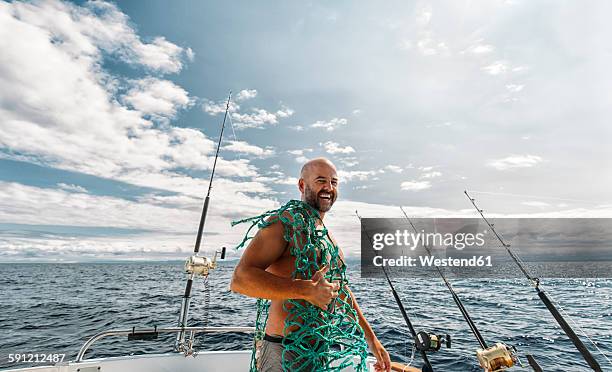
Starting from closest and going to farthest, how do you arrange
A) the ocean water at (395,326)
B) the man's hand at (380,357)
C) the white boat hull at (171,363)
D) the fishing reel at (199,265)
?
the man's hand at (380,357) < the white boat hull at (171,363) < the fishing reel at (199,265) < the ocean water at (395,326)

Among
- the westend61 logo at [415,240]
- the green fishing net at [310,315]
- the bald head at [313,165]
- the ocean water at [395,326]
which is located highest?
the westend61 logo at [415,240]

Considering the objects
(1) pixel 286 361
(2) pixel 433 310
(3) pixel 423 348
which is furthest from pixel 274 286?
(2) pixel 433 310

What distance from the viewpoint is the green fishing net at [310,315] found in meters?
1.65

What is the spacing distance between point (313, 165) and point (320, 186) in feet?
0.41

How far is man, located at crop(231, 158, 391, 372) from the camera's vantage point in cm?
142

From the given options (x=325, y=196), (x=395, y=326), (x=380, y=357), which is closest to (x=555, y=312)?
(x=380, y=357)

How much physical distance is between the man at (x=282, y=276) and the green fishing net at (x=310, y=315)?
4 centimetres

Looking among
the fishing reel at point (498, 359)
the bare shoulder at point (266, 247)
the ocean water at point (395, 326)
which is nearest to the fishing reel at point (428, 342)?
the fishing reel at point (498, 359)

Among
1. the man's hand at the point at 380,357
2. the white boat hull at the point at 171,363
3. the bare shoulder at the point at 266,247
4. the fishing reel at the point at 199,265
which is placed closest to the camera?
the bare shoulder at the point at 266,247

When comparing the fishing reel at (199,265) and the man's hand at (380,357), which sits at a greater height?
the fishing reel at (199,265)

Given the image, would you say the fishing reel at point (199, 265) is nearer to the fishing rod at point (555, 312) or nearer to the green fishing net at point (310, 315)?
the green fishing net at point (310, 315)

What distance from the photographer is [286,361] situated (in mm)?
1645

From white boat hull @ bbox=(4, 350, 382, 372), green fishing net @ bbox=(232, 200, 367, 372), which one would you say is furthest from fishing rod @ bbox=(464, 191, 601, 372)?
green fishing net @ bbox=(232, 200, 367, 372)

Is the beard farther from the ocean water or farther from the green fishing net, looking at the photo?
the ocean water
